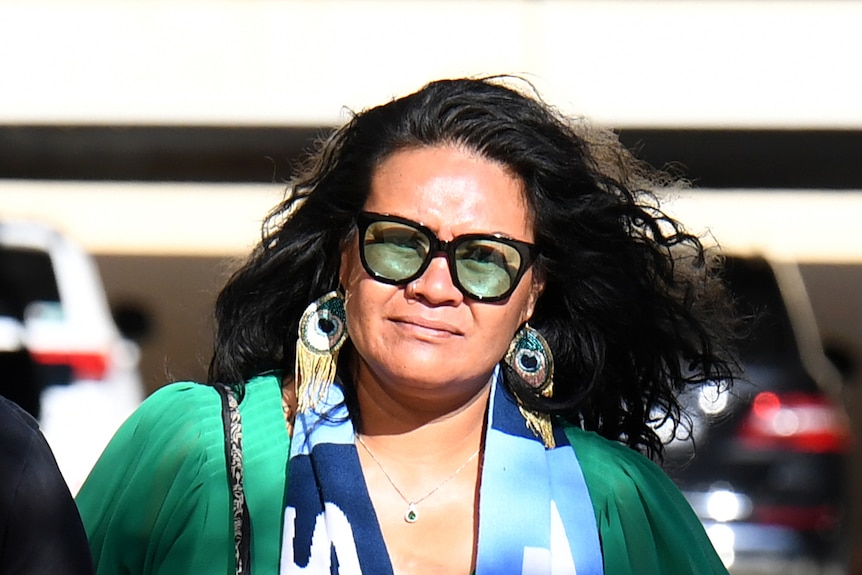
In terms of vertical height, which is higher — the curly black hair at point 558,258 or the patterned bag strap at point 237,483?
the curly black hair at point 558,258

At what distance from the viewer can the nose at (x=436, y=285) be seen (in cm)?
298

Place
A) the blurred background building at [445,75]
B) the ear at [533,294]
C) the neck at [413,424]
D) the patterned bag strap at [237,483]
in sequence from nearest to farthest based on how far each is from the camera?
1. the patterned bag strap at [237,483]
2. the neck at [413,424]
3. the ear at [533,294]
4. the blurred background building at [445,75]

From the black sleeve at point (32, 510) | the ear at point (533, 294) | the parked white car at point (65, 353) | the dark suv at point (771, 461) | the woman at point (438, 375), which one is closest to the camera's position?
the black sleeve at point (32, 510)

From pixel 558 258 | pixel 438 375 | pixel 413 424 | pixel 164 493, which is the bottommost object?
pixel 164 493

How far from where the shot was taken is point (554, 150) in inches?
127

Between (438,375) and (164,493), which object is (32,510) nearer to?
(164,493)

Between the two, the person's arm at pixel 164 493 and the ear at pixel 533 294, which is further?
the ear at pixel 533 294

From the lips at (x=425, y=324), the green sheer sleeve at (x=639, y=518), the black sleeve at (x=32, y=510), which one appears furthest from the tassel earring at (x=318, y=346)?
the black sleeve at (x=32, y=510)

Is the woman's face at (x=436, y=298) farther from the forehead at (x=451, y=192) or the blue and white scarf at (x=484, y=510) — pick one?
the blue and white scarf at (x=484, y=510)

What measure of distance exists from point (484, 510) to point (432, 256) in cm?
49

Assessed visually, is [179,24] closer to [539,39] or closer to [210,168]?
[210,168]

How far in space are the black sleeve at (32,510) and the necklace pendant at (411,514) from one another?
860 mm

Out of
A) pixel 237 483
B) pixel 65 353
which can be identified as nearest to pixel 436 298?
pixel 237 483

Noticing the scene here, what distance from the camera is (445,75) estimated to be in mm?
12492
